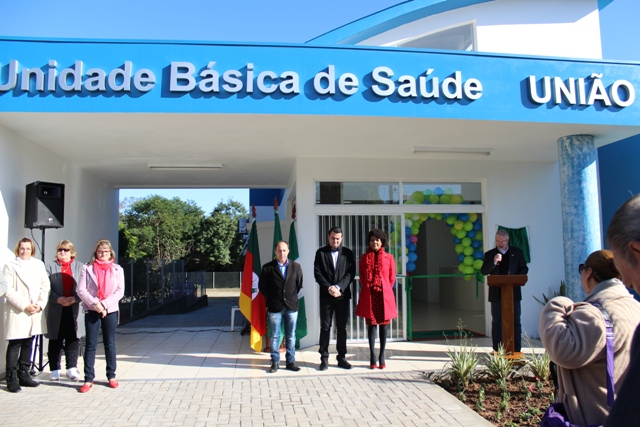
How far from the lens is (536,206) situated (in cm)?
866

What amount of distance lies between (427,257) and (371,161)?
608 cm

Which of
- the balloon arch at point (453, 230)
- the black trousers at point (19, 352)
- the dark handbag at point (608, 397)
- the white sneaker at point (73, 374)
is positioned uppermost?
the balloon arch at point (453, 230)

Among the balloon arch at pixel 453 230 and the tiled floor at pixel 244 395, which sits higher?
the balloon arch at pixel 453 230

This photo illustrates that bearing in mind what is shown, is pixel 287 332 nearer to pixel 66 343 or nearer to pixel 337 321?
pixel 337 321

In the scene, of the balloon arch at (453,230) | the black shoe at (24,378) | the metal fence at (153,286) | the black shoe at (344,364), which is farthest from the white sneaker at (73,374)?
the metal fence at (153,286)

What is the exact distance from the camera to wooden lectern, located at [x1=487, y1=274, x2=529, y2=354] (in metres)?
6.16

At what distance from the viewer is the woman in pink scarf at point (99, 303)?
5.53 m

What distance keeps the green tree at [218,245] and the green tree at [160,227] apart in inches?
32.8

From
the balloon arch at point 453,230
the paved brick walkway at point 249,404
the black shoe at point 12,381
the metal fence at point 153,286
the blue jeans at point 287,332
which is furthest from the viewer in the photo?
the metal fence at point 153,286

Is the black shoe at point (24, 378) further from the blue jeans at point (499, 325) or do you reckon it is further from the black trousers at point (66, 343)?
the blue jeans at point (499, 325)

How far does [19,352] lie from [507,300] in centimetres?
562

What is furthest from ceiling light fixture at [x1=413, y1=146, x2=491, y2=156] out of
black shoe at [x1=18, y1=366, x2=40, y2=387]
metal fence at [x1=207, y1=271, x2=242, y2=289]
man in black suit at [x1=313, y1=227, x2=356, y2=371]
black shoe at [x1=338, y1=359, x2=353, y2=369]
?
metal fence at [x1=207, y1=271, x2=242, y2=289]

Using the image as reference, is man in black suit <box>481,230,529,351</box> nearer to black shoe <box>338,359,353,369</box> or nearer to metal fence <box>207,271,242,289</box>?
black shoe <box>338,359,353,369</box>

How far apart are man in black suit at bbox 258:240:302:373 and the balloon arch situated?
2339mm
